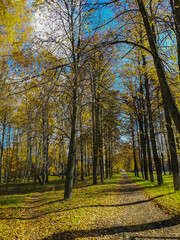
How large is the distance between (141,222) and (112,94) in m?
4.43

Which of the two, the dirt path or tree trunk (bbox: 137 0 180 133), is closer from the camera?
tree trunk (bbox: 137 0 180 133)

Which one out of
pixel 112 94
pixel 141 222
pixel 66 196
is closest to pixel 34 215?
pixel 66 196

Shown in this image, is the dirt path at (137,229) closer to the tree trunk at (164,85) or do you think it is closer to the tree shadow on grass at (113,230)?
the tree shadow on grass at (113,230)

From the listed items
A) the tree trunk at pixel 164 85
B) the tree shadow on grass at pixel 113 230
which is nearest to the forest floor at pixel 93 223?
the tree shadow on grass at pixel 113 230

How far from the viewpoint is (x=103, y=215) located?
18.6ft

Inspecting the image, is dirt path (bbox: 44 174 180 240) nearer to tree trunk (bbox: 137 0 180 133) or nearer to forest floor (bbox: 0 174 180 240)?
forest floor (bbox: 0 174 180 240)

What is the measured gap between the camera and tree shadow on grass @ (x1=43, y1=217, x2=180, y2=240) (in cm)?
426

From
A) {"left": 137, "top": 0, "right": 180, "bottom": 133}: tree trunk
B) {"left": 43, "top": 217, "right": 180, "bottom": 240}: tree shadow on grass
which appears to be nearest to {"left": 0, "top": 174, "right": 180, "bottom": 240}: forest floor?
{"left": 43, "top": 217, "right": 180, "bottom": 240}: tree shadow on grass

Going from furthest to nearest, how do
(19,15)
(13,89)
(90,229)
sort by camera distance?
(19,15)
(90,229)
(13,89)

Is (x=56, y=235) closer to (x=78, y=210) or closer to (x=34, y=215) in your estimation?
(x=78, y=210)

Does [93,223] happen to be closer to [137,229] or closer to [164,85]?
[137,229]

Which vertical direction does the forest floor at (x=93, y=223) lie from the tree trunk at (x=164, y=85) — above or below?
below

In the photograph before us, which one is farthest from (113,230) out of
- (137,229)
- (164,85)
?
(164,85)

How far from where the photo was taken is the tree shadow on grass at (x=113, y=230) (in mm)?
4262
